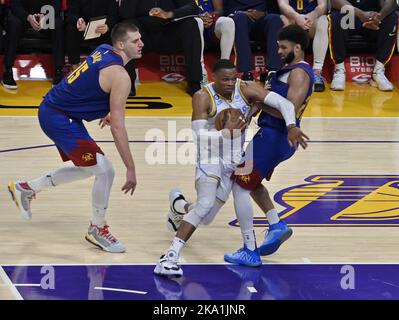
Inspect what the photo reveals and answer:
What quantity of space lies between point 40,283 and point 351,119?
6197mm

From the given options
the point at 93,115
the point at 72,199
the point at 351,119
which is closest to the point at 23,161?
the point at 72,199

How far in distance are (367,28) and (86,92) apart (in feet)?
23.0

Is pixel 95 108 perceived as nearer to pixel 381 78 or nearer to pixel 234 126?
pixel 234 126

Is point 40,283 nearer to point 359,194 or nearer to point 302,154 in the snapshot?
point 359,194

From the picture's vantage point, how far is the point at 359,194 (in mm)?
8344

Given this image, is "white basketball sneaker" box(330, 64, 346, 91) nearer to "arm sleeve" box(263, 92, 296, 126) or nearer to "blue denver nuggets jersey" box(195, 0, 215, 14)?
"blue denver nuggets jersey" box(195, 0, 215, 14)

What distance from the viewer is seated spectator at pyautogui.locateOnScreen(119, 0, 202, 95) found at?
40.0 feet

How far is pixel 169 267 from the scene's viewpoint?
20.3 feet

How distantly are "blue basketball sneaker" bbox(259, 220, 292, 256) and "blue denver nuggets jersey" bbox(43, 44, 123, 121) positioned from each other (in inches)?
57.8

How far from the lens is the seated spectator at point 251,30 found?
40.2ft

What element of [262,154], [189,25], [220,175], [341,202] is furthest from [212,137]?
[189,25]

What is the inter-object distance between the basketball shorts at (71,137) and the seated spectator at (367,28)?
21.4ft

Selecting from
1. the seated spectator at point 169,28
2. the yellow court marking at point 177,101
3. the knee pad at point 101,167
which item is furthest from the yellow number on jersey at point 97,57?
the seated spectator at point 169,28

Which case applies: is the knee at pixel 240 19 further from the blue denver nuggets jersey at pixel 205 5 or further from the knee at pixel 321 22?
the knee at pixel 321 22
